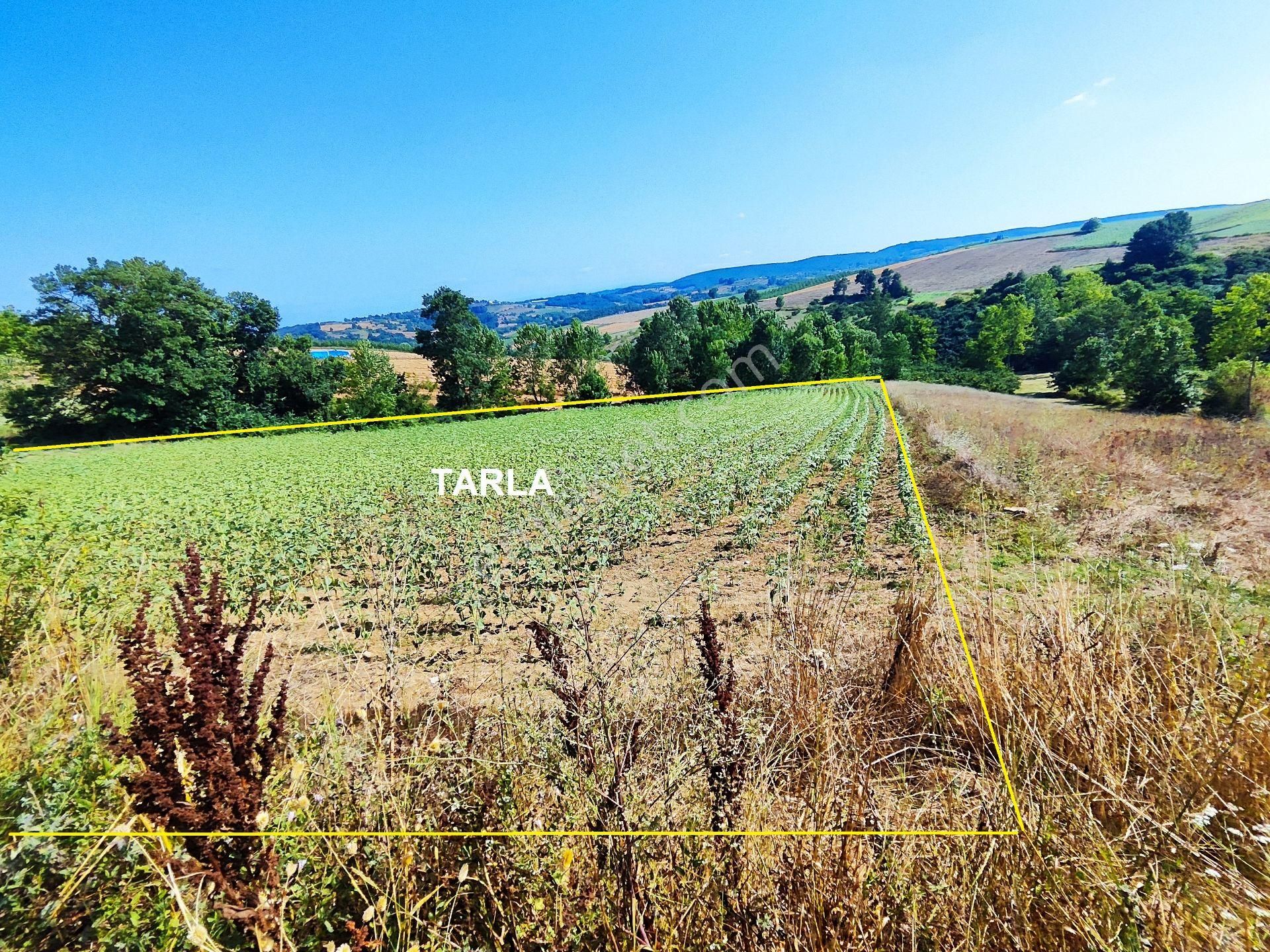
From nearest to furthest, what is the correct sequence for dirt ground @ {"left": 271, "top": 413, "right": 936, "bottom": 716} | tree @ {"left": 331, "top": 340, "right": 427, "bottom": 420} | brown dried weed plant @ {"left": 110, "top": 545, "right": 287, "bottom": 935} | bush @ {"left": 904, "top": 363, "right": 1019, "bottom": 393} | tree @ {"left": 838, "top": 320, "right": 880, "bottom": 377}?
brown dried weed plant @ {"left": 110, "top": 545, "right": 287, "bottom": 935}, dirt ground @ {"left": 271, "top": 413, "right": 936, "bottom": 716}, tree @ {"left": 331, "top": 340, "right": 427, "bottom": 420}, bush @ {"left": 904, "top": 363, "right": 1019, "bottom": 393}, tree @ {"left": 838, "top": 320, "right": 880, "bottom": 377}

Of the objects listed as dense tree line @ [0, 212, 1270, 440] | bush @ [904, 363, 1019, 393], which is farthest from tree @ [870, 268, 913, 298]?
bush @ [904, 363, 1019, 393]

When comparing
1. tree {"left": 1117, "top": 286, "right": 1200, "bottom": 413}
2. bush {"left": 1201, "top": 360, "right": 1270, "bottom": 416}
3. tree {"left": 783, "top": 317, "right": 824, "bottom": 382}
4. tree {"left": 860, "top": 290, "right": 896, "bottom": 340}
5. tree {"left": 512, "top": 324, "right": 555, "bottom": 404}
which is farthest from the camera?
tree {"left": 860, "top": 290, "right": 896, "bottom": 340}

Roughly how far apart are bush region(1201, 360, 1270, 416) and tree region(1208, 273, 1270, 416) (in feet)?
3.25

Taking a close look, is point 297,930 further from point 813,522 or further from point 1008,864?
point 813,522

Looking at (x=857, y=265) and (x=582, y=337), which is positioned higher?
(x=857, y=265)

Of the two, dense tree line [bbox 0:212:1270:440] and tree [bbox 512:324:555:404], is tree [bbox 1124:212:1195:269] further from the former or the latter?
tree [bbox 512:324:555:404]

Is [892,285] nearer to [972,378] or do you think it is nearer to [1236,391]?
[972,378]

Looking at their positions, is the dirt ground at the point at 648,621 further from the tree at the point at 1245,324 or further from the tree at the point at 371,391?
the tree at the point at 371,391

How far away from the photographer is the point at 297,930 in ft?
5.46

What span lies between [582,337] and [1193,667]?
47.2m

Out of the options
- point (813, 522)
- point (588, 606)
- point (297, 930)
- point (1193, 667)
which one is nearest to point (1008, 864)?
point (1193, 667)

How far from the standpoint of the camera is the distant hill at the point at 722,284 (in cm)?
3253

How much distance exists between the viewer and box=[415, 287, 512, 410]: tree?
37.0 m

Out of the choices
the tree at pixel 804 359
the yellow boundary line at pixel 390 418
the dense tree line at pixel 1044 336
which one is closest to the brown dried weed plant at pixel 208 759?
the yellow boundary line at pixel 390 418
